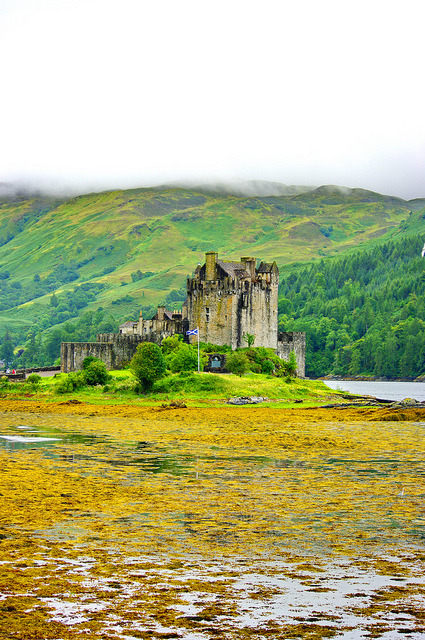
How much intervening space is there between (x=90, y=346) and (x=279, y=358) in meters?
20.6

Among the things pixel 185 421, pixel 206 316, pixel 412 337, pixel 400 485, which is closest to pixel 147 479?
pixel 400 485

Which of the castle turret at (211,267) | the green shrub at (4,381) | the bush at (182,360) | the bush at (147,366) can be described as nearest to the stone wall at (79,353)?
the green shrub at (4,381)

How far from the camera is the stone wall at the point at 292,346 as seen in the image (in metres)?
93.8

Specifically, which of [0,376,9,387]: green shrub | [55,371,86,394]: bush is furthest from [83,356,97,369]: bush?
[0,376,9,387]: green shrub

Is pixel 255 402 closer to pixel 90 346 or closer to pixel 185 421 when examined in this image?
pixel 185 421

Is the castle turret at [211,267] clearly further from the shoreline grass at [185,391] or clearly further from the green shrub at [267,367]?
the shoreline grass at [185,391]

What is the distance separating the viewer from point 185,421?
53250 mm

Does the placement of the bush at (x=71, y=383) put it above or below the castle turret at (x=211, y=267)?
below

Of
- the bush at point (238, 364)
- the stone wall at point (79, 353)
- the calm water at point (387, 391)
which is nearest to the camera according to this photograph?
the bush at point (238, 364)

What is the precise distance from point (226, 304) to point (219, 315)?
1424mm

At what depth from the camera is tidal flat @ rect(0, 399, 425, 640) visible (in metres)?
13.0

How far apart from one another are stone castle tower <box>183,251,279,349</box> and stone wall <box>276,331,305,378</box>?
4455 millimetres

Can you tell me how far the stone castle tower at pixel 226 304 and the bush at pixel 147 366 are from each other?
16.1 m

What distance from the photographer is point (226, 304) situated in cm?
8538
